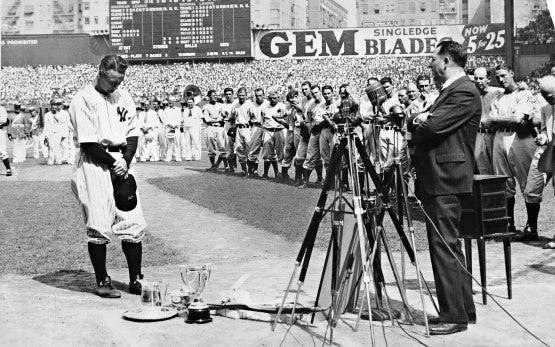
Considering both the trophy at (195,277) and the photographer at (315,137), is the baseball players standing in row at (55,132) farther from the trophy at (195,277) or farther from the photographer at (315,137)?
the trophy at (195,277)

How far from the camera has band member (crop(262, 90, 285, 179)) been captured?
1894 centimetres

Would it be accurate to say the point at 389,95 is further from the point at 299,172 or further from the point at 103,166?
the point at 103,166

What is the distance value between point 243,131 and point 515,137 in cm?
1053

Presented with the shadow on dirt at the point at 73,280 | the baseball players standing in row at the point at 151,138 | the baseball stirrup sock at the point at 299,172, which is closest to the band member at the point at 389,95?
the baseball stirrup sock at the point at 299,172

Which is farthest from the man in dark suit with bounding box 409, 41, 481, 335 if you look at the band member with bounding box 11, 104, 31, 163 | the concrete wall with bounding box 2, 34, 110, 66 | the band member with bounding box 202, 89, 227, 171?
the concrete wall with bounding box 2, 34, 110, 66

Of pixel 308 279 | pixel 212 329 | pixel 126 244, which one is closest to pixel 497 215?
pixel 308 279

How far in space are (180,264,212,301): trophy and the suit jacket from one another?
1832 millimetres

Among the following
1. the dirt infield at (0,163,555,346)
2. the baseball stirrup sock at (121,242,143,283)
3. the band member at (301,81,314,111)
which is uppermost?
the band member at (301,81,314,111)

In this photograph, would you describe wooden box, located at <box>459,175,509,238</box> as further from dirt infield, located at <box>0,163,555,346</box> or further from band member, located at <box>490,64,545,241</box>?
band member, located at <box>490,64,545,241</box>

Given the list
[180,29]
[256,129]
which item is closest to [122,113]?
[256,129]

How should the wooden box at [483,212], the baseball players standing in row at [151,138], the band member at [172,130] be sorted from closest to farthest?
the wooden box at [483,212], the baseball players standing in row at [151,138], the band member at [172,130]

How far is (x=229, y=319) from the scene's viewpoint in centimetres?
601

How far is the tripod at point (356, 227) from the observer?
5.48 metres

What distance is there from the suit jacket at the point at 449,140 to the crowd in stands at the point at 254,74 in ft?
182
